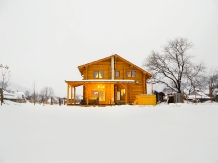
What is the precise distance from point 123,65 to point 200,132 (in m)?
18.1

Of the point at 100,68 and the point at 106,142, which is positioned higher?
the point at 100,68

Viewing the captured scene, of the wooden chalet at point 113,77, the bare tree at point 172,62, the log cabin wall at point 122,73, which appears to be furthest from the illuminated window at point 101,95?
the bare tree at point 172,62

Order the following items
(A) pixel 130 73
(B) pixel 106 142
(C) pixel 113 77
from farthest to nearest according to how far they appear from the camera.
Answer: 1. (A) pixel 130 73
2. (C) pixel 113 77
3. (B) pixel 106 142

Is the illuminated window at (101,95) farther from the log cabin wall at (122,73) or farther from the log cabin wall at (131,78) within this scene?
the log cabin wall at (131,78)

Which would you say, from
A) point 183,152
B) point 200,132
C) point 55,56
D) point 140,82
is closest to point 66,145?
point 183,152

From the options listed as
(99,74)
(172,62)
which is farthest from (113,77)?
(172,62)

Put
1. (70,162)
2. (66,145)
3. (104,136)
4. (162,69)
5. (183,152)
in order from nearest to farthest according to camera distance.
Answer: (70,162)
(183,152)
(66,145)
(104,136)
(162,69)

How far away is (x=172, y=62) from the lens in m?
31.5

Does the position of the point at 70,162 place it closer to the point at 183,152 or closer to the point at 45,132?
the point at 45,132

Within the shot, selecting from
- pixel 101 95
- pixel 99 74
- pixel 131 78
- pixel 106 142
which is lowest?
pixel 106 142

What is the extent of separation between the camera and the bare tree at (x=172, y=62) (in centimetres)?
3027

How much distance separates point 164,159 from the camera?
4750 mm

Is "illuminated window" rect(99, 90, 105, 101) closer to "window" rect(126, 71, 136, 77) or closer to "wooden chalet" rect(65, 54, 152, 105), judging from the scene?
"wooden chalet" rect(65, 54, 152, 105)

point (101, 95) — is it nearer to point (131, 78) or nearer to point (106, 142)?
point (131, 78)
